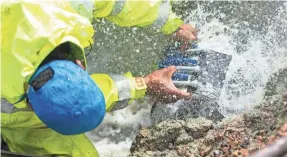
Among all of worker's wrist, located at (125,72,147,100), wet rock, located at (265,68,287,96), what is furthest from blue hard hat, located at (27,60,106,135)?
wet rock, located at (265,68,287,96)

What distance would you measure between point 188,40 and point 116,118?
731 mm

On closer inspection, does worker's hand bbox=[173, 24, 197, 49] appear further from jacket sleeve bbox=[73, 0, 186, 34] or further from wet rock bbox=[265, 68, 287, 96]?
wet rock bbox=[265, 68, 287, 96]

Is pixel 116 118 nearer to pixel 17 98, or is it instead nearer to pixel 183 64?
pixel 183 64

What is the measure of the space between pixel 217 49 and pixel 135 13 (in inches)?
33.5

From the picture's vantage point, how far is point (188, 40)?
4109 millimetres

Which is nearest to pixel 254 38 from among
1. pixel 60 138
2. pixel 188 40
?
pixel 188 40

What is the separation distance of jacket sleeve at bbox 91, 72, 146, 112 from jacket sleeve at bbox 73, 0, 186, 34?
0.37 m

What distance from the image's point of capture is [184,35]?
4078 millimetres

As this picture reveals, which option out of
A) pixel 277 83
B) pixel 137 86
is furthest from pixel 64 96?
pixel 277 83

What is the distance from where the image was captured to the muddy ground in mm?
3027

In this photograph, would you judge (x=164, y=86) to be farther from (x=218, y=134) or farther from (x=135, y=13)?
(x=218, y=134)

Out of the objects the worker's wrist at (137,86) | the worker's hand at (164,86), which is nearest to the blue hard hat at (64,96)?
the worker's wrist at (137,86)

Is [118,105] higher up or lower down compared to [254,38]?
lower down

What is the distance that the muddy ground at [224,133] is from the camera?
9.93 ft
